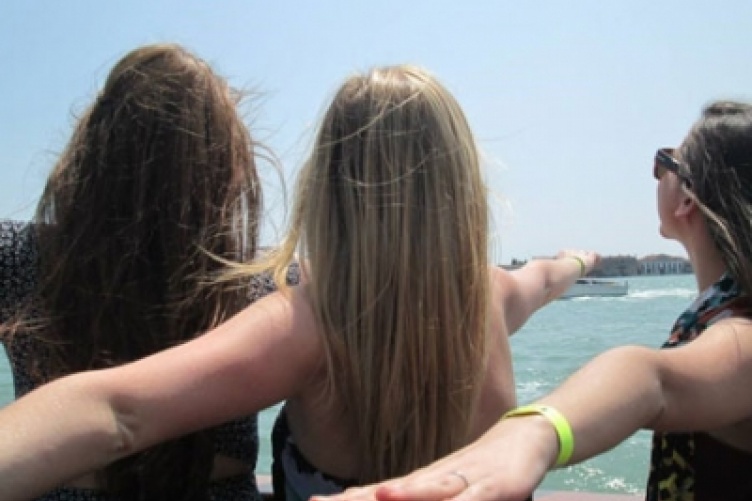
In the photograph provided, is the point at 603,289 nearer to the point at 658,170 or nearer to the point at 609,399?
the point at 658,170

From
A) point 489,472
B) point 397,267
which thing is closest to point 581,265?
point 397,267

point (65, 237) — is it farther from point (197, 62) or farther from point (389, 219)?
point (389, 219)

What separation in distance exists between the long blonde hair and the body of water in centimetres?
202

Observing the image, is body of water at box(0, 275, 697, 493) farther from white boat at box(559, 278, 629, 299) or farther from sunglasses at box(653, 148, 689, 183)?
white boat at box(559, 278, 629, 299)

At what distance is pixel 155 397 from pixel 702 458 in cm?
90

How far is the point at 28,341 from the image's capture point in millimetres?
1527

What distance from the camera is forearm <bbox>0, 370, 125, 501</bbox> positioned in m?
0.96

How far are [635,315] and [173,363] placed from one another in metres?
27.1

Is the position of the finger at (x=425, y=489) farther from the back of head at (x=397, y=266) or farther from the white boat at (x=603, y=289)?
the white boat at (x=603, y=289)

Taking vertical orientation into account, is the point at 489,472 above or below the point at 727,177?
below

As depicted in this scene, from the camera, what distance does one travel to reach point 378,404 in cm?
135

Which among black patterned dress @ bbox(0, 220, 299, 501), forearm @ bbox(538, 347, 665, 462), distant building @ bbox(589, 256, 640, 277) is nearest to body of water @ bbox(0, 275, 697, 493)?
distant building @ bbox(589, 256, 640, 277)

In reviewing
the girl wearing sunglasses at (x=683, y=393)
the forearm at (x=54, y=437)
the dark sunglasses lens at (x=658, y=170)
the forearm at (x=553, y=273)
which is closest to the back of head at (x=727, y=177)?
the girl wearing sunglasses at (x=683, y=393)

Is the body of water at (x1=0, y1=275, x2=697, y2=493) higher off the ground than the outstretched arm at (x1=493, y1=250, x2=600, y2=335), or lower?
lower
